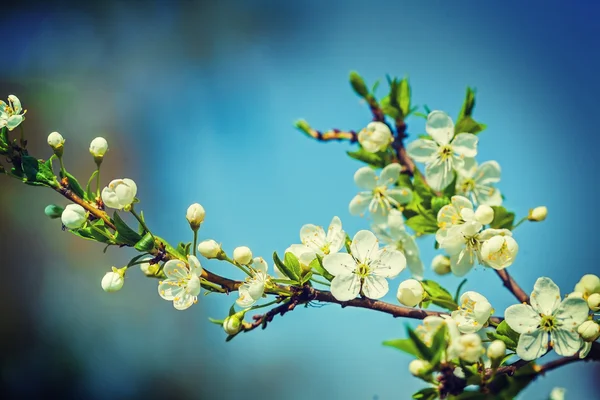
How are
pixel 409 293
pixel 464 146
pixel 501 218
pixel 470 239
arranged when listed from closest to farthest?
1. pixel 409 293
2. pixel 470 239
3. pixel 501 218
4. pixel 464 146

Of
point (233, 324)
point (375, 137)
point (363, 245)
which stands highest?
point (375, 137)

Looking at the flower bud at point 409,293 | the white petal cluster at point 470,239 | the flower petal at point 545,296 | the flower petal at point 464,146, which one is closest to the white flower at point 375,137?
the flower petal at point 464,146

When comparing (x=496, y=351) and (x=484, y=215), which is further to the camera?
(x=484, y=215)

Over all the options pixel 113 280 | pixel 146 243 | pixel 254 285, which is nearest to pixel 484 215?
pixel 254 285

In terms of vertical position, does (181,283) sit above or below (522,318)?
below

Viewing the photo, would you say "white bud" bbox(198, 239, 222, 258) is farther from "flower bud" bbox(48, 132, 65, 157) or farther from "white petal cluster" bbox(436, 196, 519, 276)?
"white petal cluster" bbox(436, 196, 519, 276)

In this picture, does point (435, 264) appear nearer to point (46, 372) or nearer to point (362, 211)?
point (362, 211)

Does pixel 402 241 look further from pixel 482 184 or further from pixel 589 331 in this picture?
pixel 589 331
